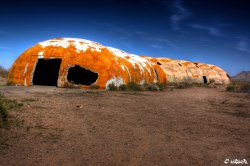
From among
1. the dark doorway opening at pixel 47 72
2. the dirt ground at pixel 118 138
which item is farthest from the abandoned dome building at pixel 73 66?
the dirt ground at pixel 118 138

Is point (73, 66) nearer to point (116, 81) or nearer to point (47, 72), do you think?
point (116, 81)

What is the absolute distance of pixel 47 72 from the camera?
1873cm

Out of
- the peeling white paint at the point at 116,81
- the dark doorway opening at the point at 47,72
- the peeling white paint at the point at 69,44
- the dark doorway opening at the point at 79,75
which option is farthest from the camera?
the dark doorway opening at the point at 79,75

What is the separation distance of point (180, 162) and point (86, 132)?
6.99 ft

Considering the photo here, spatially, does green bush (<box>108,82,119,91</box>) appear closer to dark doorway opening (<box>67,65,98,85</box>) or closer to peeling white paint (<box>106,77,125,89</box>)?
peeling white paint (<box>106,77,125,89</box>)

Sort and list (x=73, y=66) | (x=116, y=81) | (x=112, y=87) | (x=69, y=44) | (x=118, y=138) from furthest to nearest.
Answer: (x=69, y=44), (x=116, y=81), (x=73, y=66), (x=112, y=87), (x=118, y=138)

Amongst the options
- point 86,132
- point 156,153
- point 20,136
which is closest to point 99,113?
point 86,132

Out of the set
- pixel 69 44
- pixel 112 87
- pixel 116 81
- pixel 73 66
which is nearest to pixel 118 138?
pixel 112 87

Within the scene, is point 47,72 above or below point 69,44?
below

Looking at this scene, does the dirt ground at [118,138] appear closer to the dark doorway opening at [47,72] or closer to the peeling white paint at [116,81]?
the peeling white paint at [116,81]

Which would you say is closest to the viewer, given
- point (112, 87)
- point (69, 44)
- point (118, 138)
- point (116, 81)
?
point (118, 138)

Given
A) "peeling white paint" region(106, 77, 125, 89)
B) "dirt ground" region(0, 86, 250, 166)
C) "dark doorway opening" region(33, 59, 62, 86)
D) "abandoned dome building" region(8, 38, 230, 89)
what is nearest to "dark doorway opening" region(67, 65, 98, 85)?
"abandoned dome building" region(8, 38, 230, 89)

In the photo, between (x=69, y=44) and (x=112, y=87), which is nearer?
(x=112, y=87)

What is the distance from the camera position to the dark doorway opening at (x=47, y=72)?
1802 centimetres
